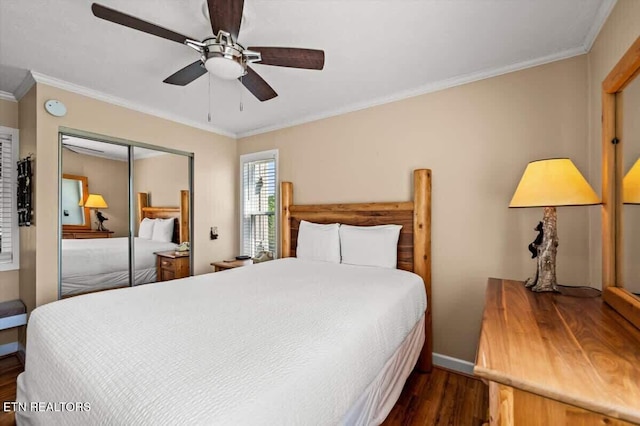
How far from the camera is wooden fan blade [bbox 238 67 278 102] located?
1.86 metres

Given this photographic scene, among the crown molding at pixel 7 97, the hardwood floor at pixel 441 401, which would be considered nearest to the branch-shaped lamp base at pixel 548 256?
the hardwood floor at pixel 441 401

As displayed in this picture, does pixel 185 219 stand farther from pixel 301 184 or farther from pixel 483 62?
pixel 483 62

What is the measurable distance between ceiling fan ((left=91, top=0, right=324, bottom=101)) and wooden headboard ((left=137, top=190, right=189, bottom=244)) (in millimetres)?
1792

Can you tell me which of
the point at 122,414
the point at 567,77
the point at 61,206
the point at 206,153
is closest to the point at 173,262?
the point at 61,206

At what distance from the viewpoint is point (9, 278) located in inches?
107

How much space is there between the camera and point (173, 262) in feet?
11.0

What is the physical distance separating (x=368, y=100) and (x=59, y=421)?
3.04 meters

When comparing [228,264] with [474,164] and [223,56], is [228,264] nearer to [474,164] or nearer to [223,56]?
[223,56]

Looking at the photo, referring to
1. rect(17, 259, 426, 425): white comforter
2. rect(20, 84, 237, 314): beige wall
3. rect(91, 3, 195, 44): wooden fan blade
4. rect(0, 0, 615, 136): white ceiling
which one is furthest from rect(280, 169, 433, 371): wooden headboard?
rect(91, 3, 195, 44): wooden fan blade

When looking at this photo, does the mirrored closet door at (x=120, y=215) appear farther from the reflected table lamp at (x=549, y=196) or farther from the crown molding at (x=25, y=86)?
the reflected table lamp at (x=549, y=196)

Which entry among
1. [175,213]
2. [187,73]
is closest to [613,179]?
[187,73]

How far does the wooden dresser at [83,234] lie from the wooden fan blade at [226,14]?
2.41 meters

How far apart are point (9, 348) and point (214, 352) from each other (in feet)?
10.6

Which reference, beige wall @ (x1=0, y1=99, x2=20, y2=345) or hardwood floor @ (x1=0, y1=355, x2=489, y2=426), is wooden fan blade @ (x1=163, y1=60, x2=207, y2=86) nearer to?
beige wall @ (x1=0, y1=99, x2=20, y2=345)
